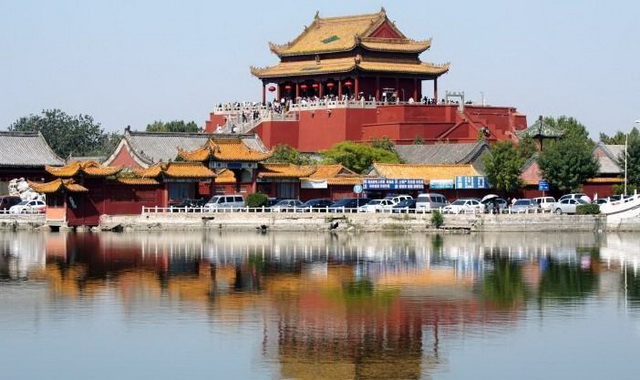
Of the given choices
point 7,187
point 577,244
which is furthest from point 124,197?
point 577,244

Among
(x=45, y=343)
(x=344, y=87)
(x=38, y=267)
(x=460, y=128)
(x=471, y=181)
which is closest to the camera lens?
(x=45, y=343)

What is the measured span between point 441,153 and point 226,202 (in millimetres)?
15502

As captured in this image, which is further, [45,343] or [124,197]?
[124,197]

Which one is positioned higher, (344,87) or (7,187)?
(344,87)

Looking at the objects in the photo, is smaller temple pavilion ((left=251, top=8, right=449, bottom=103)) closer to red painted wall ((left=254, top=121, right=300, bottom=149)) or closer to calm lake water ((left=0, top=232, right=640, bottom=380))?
red painted wall ((left=254, top=121, right=300, bottom=149))

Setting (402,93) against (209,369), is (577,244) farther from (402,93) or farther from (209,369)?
(402,93)

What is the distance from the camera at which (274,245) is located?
52.4m

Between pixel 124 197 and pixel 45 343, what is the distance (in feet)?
118

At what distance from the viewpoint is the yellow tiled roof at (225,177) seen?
66500 mm

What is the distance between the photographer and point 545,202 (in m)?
63.5

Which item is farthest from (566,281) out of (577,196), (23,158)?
(23,158)

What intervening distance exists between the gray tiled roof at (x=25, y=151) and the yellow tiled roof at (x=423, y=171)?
1756 cm

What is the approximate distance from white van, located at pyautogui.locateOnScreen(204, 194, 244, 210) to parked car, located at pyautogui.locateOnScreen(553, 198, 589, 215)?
46.2 ft

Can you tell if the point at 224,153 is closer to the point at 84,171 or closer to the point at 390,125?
the point at 84,171
